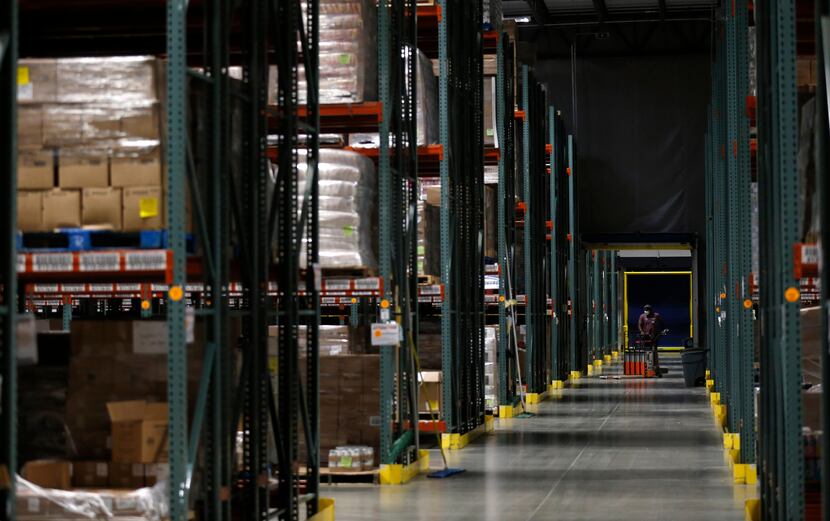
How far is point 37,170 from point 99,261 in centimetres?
61

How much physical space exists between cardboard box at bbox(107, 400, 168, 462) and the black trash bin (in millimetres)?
22421

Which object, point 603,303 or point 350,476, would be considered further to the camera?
point 603,303

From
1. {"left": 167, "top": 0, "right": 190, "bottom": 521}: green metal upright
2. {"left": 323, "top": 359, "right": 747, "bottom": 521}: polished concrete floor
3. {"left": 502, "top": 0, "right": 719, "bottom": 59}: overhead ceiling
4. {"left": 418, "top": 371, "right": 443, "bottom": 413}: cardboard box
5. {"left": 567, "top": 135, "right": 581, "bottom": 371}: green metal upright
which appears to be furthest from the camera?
{"left": 502, "top": 0, "right": 719, "bottom": 59}: overhead ceiling

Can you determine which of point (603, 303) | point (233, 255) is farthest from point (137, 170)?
point (603, 303)

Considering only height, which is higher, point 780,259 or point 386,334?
point 780,259

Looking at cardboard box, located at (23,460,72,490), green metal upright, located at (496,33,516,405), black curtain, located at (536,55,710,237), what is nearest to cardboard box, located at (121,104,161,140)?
cardboard box, located at (23,460,72,490)

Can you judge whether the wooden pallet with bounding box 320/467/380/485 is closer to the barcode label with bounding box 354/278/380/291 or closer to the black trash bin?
the barcode label with bounding box 354/278/380/291

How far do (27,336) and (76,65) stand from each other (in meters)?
1.79

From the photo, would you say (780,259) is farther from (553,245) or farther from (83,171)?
(553,245)

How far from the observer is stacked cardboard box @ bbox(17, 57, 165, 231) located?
650 cm

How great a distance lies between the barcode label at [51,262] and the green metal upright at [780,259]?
12.3ft

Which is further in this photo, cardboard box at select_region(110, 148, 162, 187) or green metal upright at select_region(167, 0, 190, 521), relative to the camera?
cardboard box at select_region(110, 148, 162, 187)

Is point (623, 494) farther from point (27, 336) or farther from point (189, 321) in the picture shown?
point (27, 336)

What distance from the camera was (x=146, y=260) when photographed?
20.9 ft
